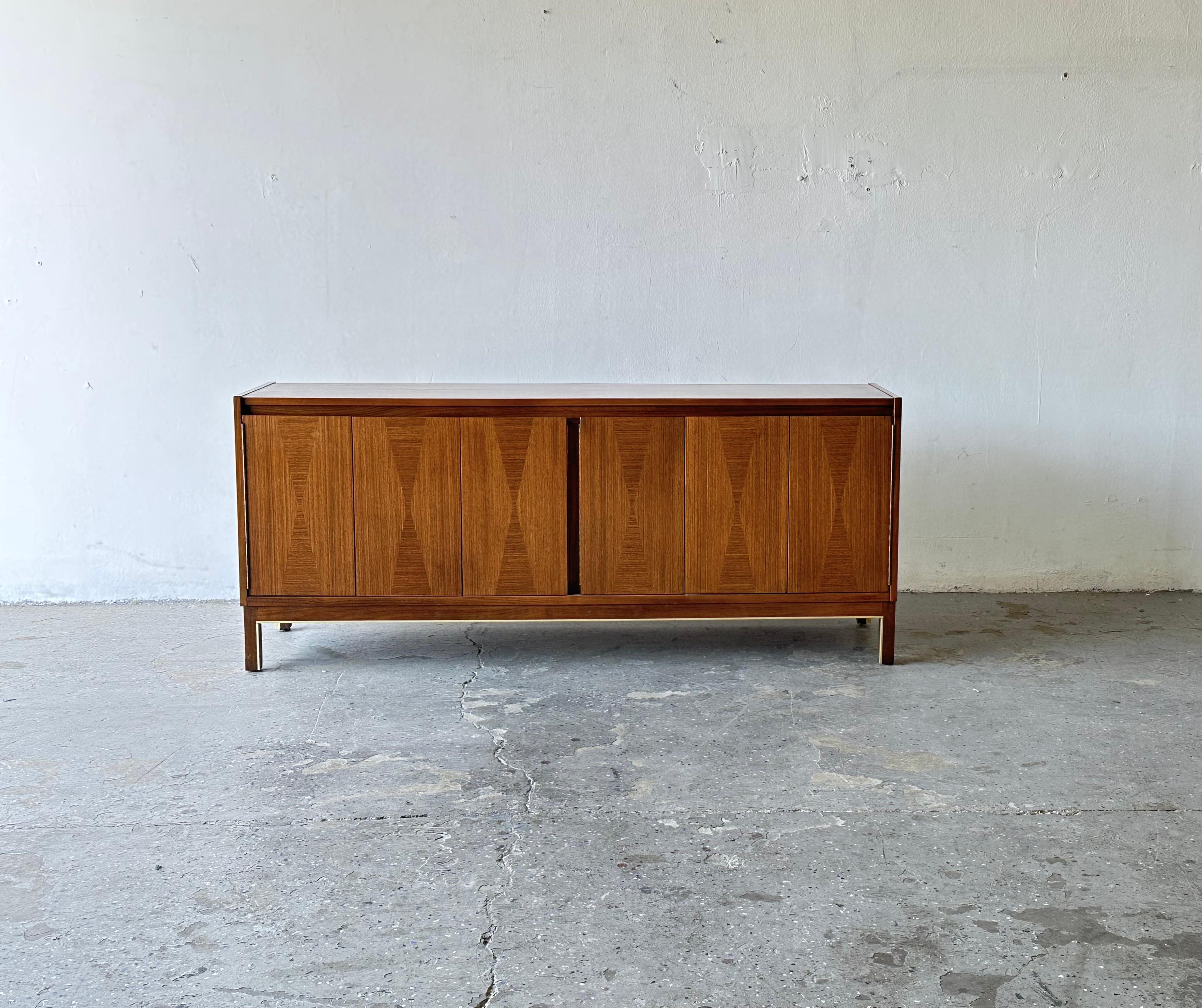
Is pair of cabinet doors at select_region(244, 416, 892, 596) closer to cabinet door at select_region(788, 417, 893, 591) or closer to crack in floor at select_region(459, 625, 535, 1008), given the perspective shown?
cabinet door at select_region(788, 417, 893, 591)

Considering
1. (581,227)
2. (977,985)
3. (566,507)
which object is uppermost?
(581,227)

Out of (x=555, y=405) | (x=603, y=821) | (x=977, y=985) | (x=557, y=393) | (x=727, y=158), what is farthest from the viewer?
(x=727, y=158)

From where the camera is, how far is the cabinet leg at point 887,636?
356 cm

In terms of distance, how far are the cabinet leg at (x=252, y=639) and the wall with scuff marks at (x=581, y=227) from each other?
2.75ft

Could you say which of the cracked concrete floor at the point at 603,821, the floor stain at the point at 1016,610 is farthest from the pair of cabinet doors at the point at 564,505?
the floor stain at the point at 1016,610

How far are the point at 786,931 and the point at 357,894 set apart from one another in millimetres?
770

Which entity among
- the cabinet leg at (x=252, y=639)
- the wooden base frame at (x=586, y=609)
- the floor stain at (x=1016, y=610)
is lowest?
the floor stain at (x=1016, y=610)

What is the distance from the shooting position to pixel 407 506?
3510 millimetres

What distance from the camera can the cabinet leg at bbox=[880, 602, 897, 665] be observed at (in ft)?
11.7

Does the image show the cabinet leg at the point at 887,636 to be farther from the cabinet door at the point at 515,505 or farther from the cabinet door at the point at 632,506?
the cabinet door at the point at 515,505

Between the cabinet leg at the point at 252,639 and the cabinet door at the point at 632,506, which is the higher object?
the cabinet door at the point at 632,506

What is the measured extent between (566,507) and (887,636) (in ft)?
3.34

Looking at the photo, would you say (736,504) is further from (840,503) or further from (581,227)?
(581,227)

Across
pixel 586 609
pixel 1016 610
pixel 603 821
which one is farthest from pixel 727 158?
pixel 603 821
